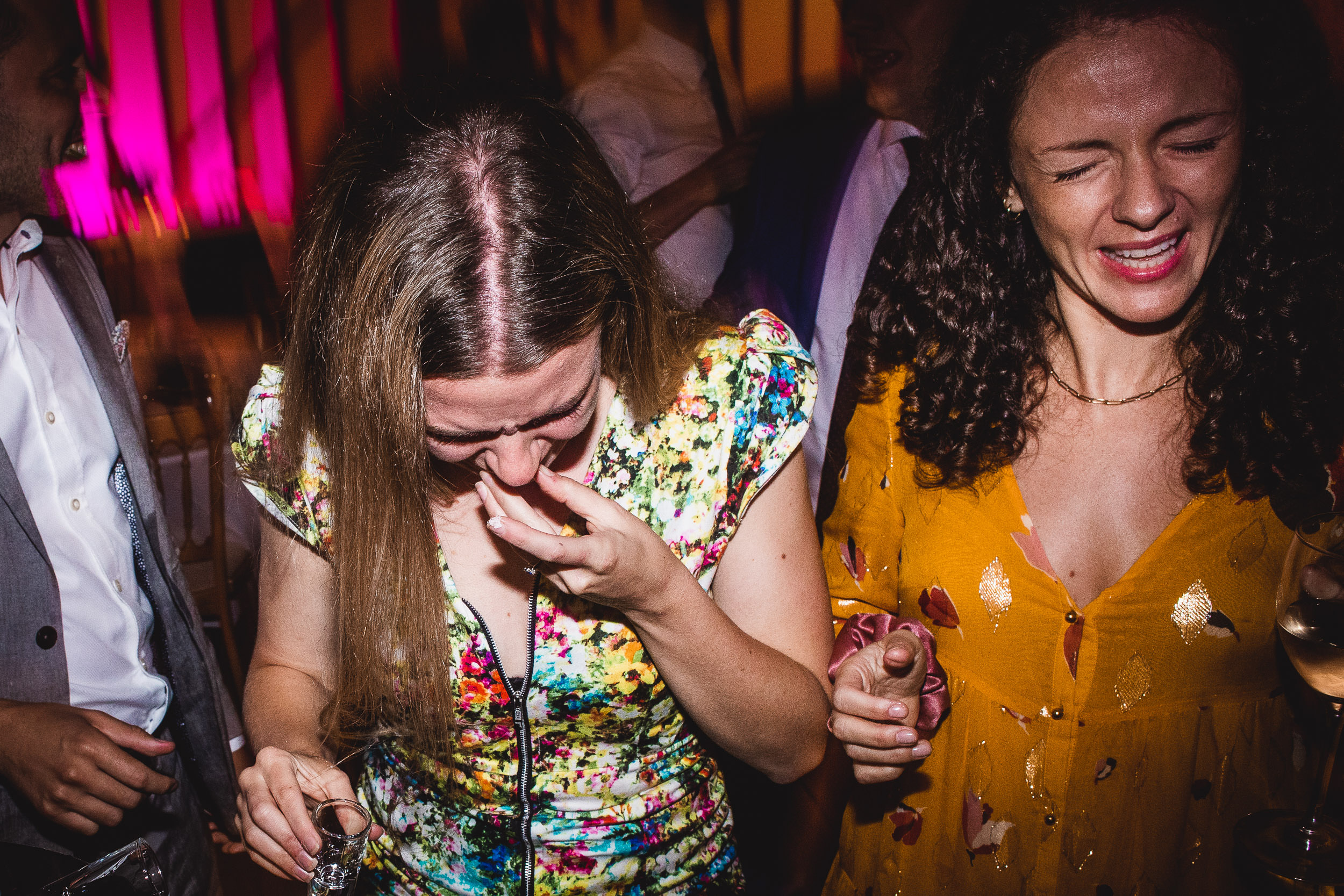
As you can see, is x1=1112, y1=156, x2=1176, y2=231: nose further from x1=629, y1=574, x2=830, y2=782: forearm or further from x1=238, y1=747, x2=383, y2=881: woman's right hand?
x1=238, y1=747, x2=383, y2=881: woman's right hand

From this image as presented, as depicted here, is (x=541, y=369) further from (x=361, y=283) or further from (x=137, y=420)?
(x=137, y=420)

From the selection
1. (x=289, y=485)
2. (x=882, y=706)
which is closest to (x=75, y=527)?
(x=289, y=485)

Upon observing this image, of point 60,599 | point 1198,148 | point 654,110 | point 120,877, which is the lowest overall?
point 60,599

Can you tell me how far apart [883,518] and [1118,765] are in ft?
1.72

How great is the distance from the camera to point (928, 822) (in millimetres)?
1408

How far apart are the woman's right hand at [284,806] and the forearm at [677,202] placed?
1894 millimetres

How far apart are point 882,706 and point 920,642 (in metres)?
0.18

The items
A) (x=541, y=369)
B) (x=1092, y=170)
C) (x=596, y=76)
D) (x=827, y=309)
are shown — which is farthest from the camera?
(x=596, y=76)

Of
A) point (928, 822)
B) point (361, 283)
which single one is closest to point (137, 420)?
point (361, 283)

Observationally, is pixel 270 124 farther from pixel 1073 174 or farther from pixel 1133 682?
pixel 1133 682

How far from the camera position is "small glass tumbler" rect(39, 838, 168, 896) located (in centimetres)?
81

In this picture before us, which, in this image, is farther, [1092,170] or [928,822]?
[928,822]

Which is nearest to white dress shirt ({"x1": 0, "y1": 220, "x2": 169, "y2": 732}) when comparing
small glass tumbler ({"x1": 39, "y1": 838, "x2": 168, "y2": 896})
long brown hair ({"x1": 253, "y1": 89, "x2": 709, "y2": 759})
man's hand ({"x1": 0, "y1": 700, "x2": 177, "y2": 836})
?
man's hand ({"x1": 0, "y1": 700, "x2": 177, "y2": 836})

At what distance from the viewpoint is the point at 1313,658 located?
3.03ft
